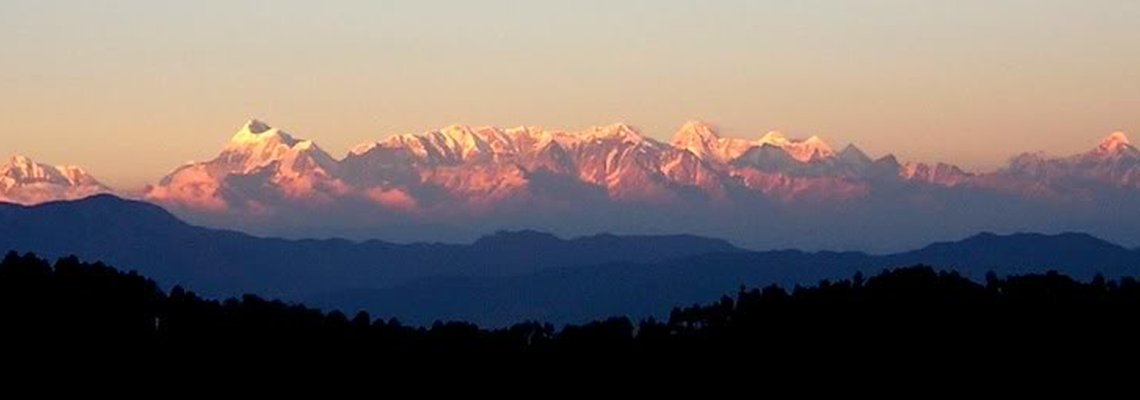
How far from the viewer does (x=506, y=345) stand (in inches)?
5153

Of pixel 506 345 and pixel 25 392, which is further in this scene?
pixel 506 345

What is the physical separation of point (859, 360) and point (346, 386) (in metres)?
22.3

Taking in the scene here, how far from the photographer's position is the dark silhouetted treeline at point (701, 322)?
120812 mm

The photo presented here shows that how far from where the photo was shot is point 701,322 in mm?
133125

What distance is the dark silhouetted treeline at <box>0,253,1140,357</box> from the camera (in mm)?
120812

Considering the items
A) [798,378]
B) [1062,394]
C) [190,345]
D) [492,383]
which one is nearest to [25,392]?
[190,345]

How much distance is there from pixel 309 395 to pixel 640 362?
14.7m

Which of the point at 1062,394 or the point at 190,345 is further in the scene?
the point at 190,345

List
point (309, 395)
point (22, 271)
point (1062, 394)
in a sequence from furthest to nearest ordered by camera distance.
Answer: point (22, 271) → point (309, 395) → point (1062, 394)

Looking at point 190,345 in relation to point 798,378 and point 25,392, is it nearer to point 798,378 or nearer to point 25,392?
point 25,392

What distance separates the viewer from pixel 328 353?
419ft

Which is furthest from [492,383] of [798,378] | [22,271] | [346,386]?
[22,271]

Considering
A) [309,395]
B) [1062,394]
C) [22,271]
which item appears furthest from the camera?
[22,271]

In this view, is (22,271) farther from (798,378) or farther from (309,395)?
(798,378)
